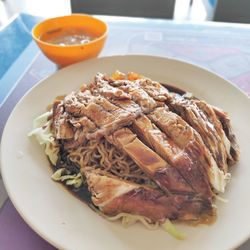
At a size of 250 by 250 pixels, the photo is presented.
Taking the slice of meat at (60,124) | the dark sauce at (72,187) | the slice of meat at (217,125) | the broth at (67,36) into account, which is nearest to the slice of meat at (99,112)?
the slice of meat at (60,124)

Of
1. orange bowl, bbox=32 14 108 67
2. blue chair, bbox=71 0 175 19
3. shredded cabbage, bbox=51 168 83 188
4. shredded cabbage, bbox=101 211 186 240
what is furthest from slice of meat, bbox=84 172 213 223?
blue chair, bbox=71 0 175 19

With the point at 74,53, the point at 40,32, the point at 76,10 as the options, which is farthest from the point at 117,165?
the point at 76,10

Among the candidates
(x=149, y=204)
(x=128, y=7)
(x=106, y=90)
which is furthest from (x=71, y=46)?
(x=128, y=7)

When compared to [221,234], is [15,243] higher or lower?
lower

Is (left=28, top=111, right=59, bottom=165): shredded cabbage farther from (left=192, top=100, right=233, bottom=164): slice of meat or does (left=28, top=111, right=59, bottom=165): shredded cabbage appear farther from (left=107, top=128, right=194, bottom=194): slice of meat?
(left=192, top=100, right=233, bottom=164): slice of meat

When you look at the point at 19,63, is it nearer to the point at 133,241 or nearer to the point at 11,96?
the point at 11,96

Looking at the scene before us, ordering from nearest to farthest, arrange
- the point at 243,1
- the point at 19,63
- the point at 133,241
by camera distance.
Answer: the point at 133,241 → the point at 19,63 → the point at 243,1
